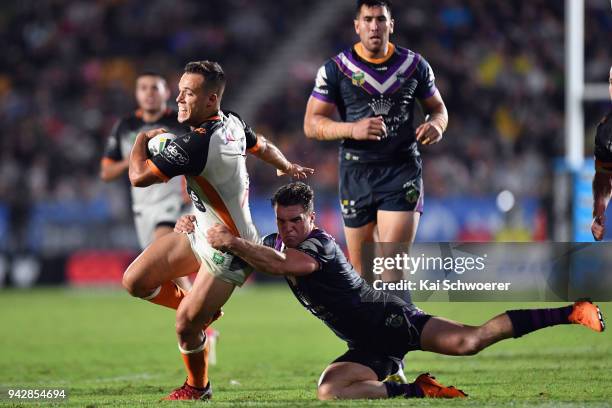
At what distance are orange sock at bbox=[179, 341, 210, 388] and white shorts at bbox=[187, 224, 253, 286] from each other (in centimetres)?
60

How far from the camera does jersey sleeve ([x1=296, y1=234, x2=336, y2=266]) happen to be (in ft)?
21.7

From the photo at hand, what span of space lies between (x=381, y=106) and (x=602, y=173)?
1625 mm

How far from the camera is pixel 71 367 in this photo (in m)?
9.74

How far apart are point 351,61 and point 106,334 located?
5.94 meters

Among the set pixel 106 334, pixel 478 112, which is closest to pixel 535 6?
pixel 478 112

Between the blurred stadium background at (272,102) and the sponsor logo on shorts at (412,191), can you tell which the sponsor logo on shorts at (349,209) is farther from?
the blurred stadium background at (272,102)

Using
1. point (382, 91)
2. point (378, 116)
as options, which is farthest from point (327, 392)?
point (382, 91)

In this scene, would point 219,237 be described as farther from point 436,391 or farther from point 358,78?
point 358,78

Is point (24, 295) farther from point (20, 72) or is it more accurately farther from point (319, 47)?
point (319, 47)

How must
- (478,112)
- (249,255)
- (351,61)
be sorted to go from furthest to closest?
(478,112) → (351,61) → (249,255)

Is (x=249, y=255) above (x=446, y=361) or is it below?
above

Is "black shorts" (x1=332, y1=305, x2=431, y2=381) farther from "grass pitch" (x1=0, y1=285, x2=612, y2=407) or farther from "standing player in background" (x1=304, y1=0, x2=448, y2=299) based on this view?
"standing player in background" (x1=304, y1=0, x2=448, y2=299)

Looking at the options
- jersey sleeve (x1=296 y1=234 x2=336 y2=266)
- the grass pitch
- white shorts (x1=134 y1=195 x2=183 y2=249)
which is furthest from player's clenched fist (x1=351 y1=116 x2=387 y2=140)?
white shorts (x1=134 y1=195 x2=183 y2=249)

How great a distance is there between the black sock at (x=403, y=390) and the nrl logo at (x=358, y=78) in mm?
2364
